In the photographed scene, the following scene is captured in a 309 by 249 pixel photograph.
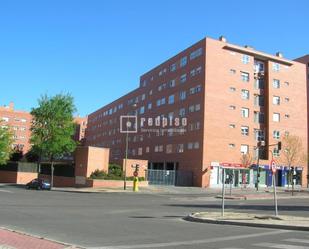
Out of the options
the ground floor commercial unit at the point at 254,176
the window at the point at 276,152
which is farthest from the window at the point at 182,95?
the window at the point at 276,152

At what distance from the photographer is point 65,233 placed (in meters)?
13.8

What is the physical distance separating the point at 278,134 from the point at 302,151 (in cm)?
544

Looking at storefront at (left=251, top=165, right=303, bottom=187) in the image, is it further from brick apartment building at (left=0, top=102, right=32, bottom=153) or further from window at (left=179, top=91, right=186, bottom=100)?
brick apartment building at (left=0, top=102, right=32, bottom=153)

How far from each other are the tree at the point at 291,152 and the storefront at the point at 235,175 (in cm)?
612

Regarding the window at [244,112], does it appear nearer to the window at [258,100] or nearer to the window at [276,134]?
the window at [258,100]

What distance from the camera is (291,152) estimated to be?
236ft

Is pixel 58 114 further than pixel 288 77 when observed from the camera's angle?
No

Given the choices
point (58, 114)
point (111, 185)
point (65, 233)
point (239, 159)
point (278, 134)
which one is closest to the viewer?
point (65, 233)

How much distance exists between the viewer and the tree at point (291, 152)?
71375 mm

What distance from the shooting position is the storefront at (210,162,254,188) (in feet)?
217

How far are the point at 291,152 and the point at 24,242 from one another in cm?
6525

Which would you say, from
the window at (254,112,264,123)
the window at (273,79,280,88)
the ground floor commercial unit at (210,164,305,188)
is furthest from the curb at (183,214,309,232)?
the window at (273,79,280,88)

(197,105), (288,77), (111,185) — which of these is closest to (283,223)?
(111,185)

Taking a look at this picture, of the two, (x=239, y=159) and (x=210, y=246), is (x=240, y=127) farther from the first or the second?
(x=210, y=246)
